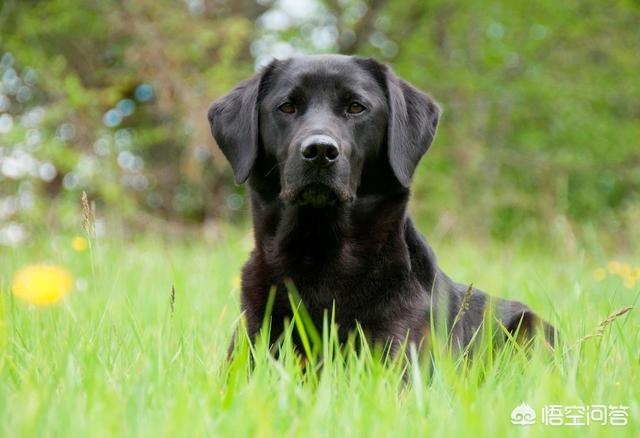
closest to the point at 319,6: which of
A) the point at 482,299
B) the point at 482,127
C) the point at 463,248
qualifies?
the point at 482,127

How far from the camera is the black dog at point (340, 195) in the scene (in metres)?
2.89

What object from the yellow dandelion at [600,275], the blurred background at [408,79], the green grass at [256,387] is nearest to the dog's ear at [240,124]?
the green grass at [256,387]

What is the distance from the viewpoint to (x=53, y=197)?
9.20 meters

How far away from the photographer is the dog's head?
3.01m

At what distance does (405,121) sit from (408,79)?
8799 mm

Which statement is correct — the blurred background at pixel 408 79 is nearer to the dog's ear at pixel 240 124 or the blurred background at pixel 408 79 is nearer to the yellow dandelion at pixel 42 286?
the dog's ear at pixel 240 124

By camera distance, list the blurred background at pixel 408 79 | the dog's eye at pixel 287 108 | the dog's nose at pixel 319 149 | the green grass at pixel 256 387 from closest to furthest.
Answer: the green grass at pixel 256 387 < the dog's nose at pixel 319 149 < the dog's eye at pixel 287 108 < the blurred background at pixel 408 79

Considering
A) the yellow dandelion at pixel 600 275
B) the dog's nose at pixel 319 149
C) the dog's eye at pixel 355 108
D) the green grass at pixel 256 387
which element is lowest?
the yellow dandelion at pixel 600 275

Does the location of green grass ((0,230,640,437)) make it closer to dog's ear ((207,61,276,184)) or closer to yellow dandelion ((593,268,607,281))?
dog's ear ((207,61,276,184))

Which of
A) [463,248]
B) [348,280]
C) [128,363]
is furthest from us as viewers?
[463,248]

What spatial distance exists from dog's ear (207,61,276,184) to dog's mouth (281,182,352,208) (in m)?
0.26

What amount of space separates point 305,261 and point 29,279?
1178 millimetres

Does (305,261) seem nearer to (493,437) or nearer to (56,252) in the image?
(493,437)

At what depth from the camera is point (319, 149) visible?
114 inches
